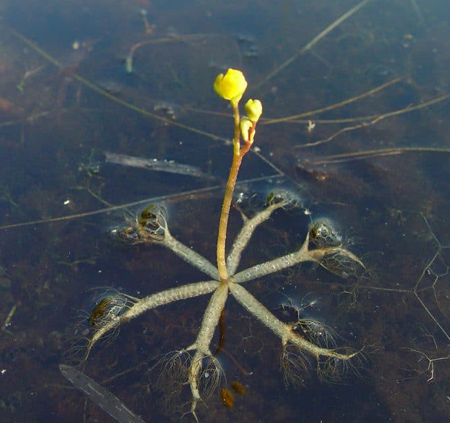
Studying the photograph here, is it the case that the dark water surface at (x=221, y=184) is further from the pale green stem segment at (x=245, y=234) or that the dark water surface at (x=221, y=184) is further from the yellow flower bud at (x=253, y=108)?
the yellow flower bud at (x=253, y=108)

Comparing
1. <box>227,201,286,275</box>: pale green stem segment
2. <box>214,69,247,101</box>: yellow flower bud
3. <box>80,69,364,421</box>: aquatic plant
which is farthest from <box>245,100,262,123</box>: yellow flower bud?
<box>227,201,286,275</box>: pale green stem segment

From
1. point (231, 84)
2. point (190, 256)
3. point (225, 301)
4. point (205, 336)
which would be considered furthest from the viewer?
point (190, 256)

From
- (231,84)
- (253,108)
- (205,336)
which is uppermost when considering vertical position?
(231,84)

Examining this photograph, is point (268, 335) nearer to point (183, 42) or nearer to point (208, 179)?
point (208, 179)

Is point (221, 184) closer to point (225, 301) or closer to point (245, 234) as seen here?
point (245, 234)

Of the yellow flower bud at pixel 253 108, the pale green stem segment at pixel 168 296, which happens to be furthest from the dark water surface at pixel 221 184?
the yellow flower bud at pixel 253 108

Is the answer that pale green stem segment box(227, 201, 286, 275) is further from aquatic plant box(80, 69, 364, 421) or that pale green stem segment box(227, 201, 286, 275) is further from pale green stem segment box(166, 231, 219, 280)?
pale green stem segment box(166, 231, 219, 280)

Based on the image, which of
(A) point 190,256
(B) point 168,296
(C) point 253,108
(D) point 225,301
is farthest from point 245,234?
(C) point 253,108

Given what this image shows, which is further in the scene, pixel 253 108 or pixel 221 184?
pixel 221 184
